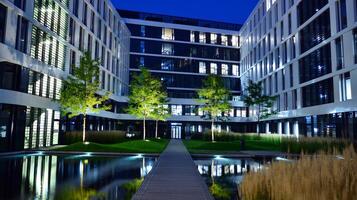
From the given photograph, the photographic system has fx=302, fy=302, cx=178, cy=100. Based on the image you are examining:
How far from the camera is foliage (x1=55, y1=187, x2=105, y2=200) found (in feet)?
27.4

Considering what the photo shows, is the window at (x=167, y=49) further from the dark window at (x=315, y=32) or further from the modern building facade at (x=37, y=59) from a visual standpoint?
the dark window at (x=315, y=32)

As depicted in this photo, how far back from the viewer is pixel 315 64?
113 ft

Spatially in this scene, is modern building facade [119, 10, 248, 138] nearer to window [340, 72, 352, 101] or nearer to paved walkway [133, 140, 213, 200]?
window [340, 72, 352, 101]

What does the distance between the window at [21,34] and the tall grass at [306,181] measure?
22.8 m

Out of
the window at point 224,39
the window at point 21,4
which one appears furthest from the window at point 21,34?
the window at point 224,39

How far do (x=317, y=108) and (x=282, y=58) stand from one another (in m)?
11.9

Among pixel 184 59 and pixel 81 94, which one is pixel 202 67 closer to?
pixel 184 59

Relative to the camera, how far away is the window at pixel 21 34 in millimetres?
23436

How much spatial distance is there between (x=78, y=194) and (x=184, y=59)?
5798cm

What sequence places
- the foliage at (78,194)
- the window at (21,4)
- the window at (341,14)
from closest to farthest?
the foliage at (78,194) < the window at (21,4) < the window at (341,14)

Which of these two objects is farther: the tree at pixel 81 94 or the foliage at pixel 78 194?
the tree at pixel 81 94

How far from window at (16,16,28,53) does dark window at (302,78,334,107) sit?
94.9 feet

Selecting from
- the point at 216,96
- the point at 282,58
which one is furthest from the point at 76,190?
the point at 282,58

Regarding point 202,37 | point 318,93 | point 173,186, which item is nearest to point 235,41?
point 202,37
